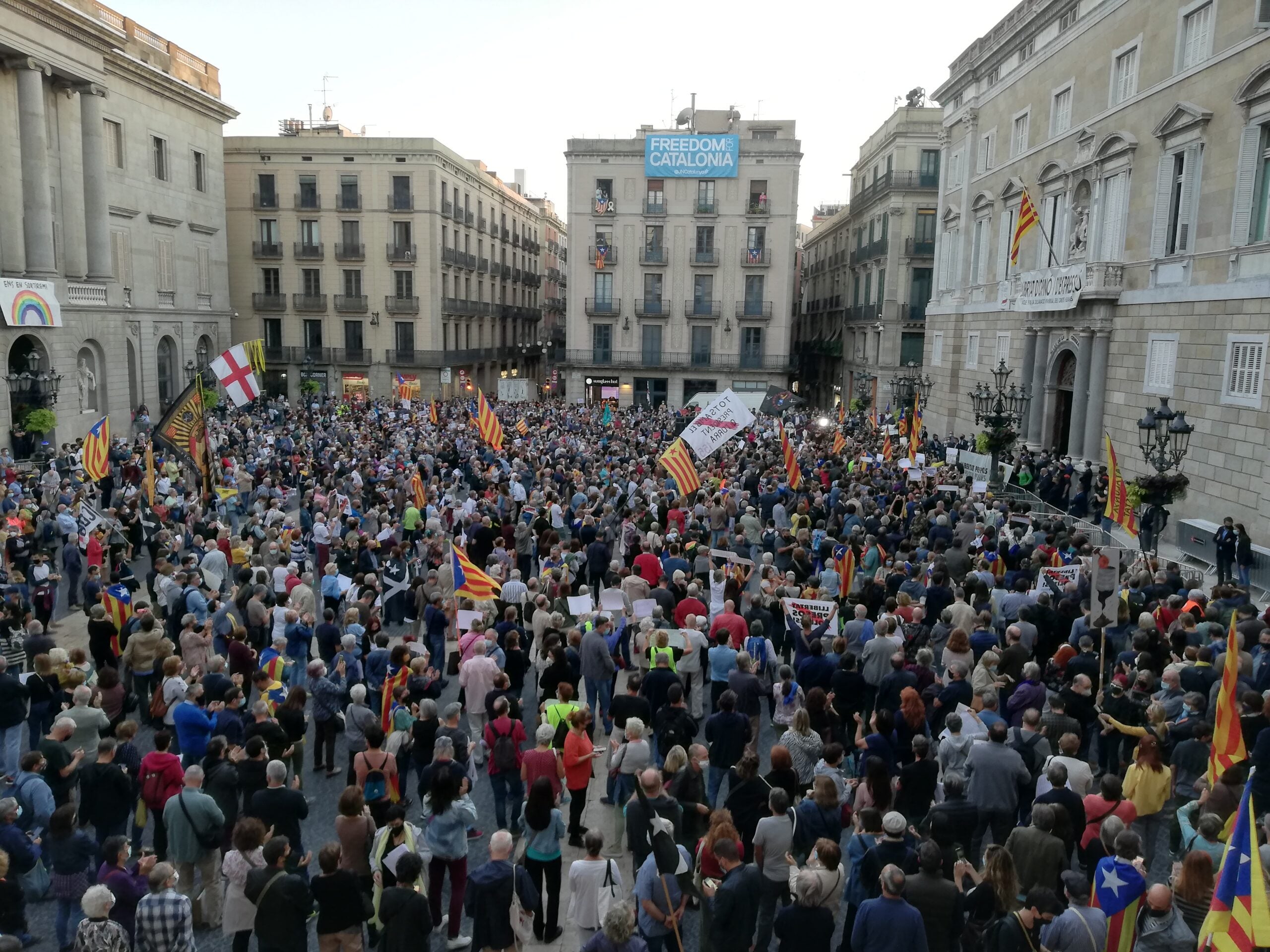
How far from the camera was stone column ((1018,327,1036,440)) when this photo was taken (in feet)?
90.4

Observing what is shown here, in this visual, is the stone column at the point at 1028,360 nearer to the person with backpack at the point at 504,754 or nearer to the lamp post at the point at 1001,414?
the lamp post at the point at 1001,414

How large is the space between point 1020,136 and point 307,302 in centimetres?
3621

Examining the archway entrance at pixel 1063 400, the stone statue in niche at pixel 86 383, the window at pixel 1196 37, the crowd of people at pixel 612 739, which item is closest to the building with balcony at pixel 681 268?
the stone statue in niche at pixel 86 383

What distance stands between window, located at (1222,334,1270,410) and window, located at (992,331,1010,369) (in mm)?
10968

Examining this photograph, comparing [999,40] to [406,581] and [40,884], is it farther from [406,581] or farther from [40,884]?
[40,884]

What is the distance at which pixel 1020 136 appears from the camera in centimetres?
2911

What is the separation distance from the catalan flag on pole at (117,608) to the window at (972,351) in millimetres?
27744

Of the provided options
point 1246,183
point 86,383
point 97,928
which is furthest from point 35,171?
point 1246,183

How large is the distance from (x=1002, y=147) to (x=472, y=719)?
28.3 metres

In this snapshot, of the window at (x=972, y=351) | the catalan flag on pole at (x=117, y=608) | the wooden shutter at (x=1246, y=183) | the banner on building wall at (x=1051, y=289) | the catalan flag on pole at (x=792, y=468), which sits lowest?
the catalan flag on pole at (x=117, y=608)

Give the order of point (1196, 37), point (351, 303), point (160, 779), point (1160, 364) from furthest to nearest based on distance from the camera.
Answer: point (351, 303) < point (1160, 364) < point (1196, 37) < point (160, 779)

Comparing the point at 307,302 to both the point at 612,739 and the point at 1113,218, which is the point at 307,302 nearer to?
the point at 1113,218

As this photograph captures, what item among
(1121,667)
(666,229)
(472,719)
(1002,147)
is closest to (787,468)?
(1121,667)

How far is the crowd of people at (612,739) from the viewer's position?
609 centimetres
